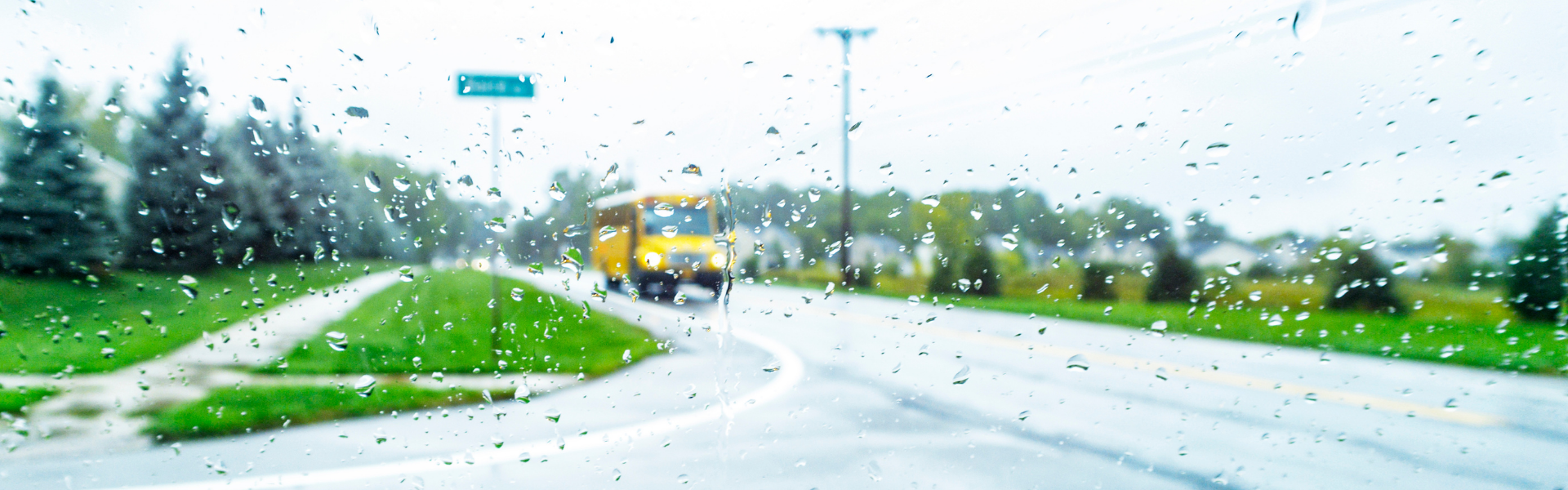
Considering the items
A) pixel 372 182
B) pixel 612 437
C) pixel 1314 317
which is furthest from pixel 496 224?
pixel 1314 317

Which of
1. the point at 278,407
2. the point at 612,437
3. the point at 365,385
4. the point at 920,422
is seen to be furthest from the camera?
the point at 920,422

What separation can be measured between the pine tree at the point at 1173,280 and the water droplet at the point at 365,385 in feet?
5.93

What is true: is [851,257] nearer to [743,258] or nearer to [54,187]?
[743,258]

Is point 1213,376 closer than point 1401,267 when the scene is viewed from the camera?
No

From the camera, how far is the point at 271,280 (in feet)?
5.57

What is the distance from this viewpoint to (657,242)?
5.34 ft

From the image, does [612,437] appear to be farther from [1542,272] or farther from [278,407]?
[1542,272]

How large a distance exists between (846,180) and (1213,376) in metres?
1.19

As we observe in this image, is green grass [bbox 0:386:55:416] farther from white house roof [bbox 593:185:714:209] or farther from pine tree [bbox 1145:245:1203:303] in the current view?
pine tree [bbox 1145:245:1203:303]

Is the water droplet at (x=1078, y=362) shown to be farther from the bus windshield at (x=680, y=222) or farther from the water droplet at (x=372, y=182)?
the water droplet at (x=372, y=182)

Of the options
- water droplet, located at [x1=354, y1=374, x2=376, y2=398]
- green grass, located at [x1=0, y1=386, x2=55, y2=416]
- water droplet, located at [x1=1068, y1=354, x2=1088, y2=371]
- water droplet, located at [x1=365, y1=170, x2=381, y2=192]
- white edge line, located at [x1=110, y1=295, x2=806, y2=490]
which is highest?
water droplet, located at [x1=365, y1=170, x2=381, y2=192]

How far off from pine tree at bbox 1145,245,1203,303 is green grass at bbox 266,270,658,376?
1.15 m

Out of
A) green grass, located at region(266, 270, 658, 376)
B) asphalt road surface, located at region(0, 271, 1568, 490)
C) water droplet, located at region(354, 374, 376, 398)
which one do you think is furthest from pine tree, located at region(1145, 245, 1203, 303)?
water droplet, located at region(354, 374, 376, 398)

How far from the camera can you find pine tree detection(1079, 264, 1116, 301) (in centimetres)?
178
